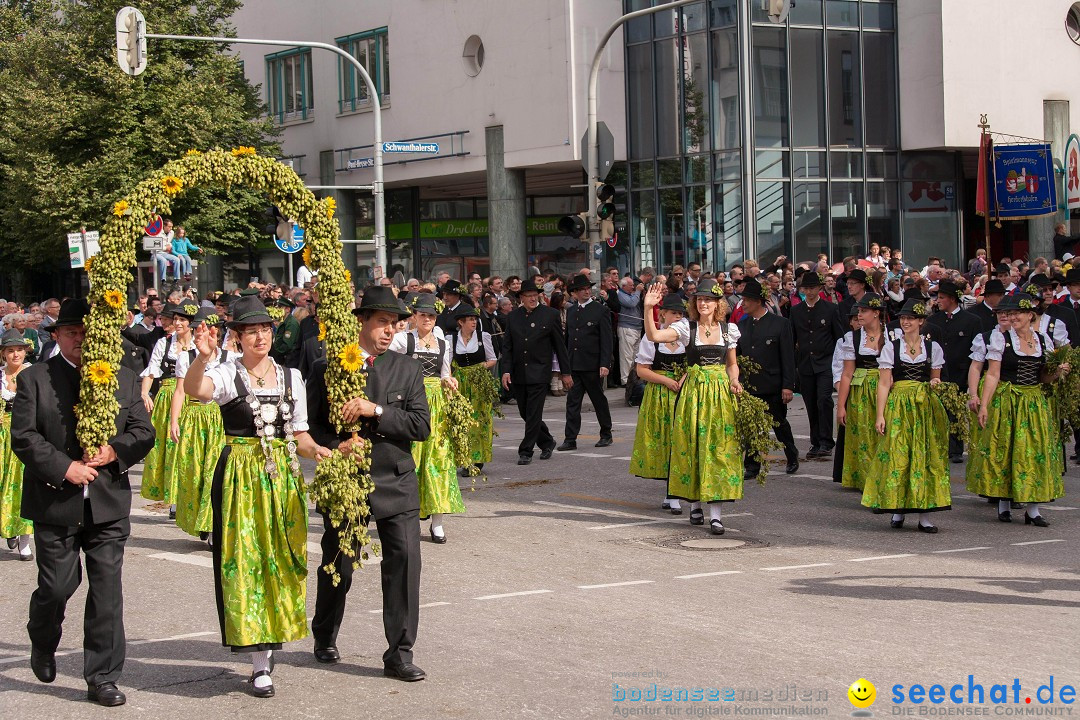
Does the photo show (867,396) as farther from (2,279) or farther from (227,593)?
(2,279)

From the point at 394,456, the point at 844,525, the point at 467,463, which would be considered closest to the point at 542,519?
the point at 467,463

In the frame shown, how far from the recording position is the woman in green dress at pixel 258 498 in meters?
6.86

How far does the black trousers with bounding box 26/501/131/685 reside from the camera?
6949 millimetres

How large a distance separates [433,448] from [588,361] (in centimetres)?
650

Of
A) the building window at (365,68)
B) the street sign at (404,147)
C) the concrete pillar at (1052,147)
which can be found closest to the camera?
the street sign at (404,147)

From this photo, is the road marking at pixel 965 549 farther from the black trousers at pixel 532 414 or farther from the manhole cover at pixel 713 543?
the black trousers at pixel 532 414

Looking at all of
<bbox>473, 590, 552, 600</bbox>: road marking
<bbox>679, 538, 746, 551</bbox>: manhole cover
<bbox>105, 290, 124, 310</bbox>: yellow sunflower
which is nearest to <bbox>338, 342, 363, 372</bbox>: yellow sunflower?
<bbox>105, 290, 124, 310</bbox>: yellow sunflower

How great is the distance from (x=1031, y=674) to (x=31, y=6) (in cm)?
4816

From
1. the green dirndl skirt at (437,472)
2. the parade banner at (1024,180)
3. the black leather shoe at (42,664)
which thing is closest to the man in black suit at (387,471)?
the black leather shoe at (42,664)

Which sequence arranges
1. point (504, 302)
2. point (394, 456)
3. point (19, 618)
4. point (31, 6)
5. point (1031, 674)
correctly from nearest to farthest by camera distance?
point (1031, 674)
point (394, 456)
point (19, 618)
point (504, 302)
point (31, 6)

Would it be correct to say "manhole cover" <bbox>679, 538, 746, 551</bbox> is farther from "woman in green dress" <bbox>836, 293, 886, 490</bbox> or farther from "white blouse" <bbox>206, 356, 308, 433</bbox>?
"white blouse" <bbox>206, 356, 308, 433</bbox>

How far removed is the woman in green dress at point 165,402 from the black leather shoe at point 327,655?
5164 mm

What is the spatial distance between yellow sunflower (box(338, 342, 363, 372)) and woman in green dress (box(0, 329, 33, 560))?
4.97m

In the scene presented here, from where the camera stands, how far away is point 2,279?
55906 mm
